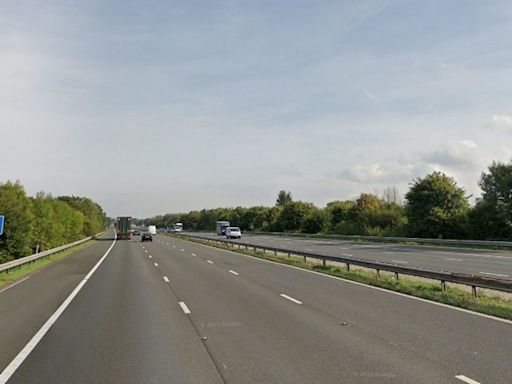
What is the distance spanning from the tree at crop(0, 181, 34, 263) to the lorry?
49744 mm

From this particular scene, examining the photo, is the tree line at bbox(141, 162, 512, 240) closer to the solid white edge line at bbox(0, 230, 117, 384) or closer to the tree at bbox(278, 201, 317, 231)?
the tree at bbox(278, 201, 317, 231)

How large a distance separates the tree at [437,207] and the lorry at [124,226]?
146 ft

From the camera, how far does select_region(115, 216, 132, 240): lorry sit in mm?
84500

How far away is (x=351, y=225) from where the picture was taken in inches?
3061

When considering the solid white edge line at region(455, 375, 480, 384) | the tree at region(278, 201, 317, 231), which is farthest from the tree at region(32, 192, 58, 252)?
the tree at region(278, 201, 317, 231)

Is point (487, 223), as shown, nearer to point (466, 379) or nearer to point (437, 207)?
point (437, 207)

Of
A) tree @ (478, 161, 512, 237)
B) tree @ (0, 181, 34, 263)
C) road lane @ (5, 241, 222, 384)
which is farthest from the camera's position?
tree @ (478, 161, 512, 237)

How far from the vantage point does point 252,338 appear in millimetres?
9531

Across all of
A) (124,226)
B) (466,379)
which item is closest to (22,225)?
(466,379)

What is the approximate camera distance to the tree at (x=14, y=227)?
32375mm

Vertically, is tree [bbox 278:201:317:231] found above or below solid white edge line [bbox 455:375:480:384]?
above

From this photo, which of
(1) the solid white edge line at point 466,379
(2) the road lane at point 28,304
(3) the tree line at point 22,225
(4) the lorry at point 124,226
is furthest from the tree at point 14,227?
(4) the lorry at point 124,226

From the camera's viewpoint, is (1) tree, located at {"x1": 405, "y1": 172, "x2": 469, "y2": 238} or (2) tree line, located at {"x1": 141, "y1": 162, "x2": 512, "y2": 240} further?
(1) tree, located at {"x1": 405, "y1": 172, "x2": 469, "y2": 238}

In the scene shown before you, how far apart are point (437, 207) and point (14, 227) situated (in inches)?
1633
